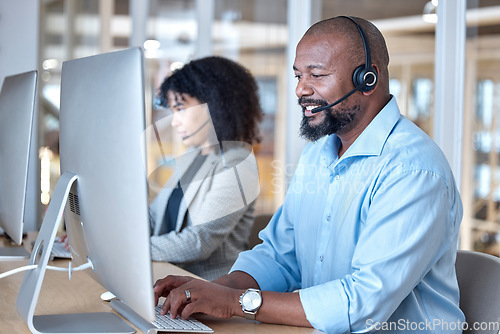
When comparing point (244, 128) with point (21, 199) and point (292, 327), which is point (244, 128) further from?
point (292, 327)

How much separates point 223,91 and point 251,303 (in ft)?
4.21

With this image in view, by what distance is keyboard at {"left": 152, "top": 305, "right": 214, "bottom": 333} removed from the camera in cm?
115

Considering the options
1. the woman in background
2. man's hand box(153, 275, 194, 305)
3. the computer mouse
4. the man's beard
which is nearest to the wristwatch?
man's hand box(153, 275, 194, 305)

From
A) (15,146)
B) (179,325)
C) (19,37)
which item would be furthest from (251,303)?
(19,37)

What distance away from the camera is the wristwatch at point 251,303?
1227 millimetres

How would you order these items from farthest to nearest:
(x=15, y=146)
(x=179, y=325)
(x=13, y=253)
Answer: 1. (x=13, y=253)
2. (x=15, y=146)
3. (x=179, y=325)

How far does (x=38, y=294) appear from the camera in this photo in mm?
1186

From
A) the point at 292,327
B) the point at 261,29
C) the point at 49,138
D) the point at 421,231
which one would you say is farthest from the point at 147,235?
the point at 49,138

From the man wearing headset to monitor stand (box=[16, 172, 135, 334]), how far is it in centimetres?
13

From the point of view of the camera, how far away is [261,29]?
3146 millimetres

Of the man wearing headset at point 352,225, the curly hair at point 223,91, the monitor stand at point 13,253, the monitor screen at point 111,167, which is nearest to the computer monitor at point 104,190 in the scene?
the monitor screen at point 111,167

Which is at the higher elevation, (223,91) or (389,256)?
(223,91)

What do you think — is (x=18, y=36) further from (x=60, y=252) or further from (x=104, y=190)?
(x=104, y=190)

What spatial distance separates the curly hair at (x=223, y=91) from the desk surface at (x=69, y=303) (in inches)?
28.7
